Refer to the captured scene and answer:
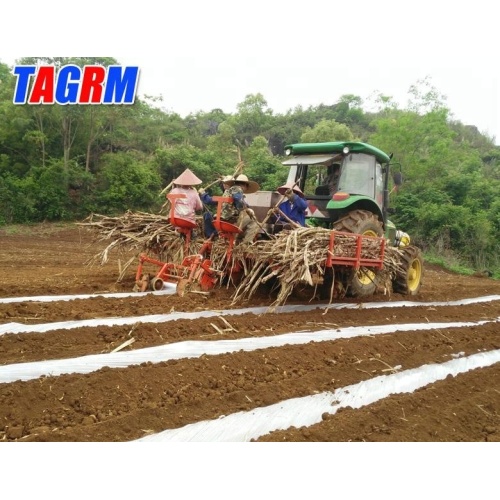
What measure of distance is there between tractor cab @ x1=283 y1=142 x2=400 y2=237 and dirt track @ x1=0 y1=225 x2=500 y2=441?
154 centimetres

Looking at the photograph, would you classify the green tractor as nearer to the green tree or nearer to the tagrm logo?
the tagrm logo

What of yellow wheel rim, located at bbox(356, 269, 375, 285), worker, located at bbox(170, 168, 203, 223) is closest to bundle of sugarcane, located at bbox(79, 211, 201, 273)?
worker, located at bbox(170, 168, 203, 223)

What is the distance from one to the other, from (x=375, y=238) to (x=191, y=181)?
2641 mm

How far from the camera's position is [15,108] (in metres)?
21.7

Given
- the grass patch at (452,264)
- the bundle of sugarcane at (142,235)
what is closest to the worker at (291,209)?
the bundle of sugarcane at (142,235)

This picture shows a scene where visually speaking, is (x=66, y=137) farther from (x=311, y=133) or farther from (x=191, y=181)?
(x=191, y=181)

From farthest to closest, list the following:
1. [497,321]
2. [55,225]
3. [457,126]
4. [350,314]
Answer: [457,126]
[55,225]
[497,321]
[350,314]

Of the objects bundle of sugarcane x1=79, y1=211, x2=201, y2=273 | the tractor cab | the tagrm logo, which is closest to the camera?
the tractor cab

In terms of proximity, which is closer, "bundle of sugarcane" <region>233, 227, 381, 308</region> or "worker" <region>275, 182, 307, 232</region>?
"bundle of sugarcane" <region>233, 227, 381, 308</region>

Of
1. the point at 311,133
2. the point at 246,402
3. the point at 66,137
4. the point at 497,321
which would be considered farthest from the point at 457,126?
the point at 246,402

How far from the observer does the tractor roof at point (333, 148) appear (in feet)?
25.7

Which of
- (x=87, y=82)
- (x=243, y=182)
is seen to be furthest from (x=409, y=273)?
(x=87, y=82)

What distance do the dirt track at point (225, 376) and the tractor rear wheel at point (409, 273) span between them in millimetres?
1330

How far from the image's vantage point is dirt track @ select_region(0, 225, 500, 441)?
11.5ft
